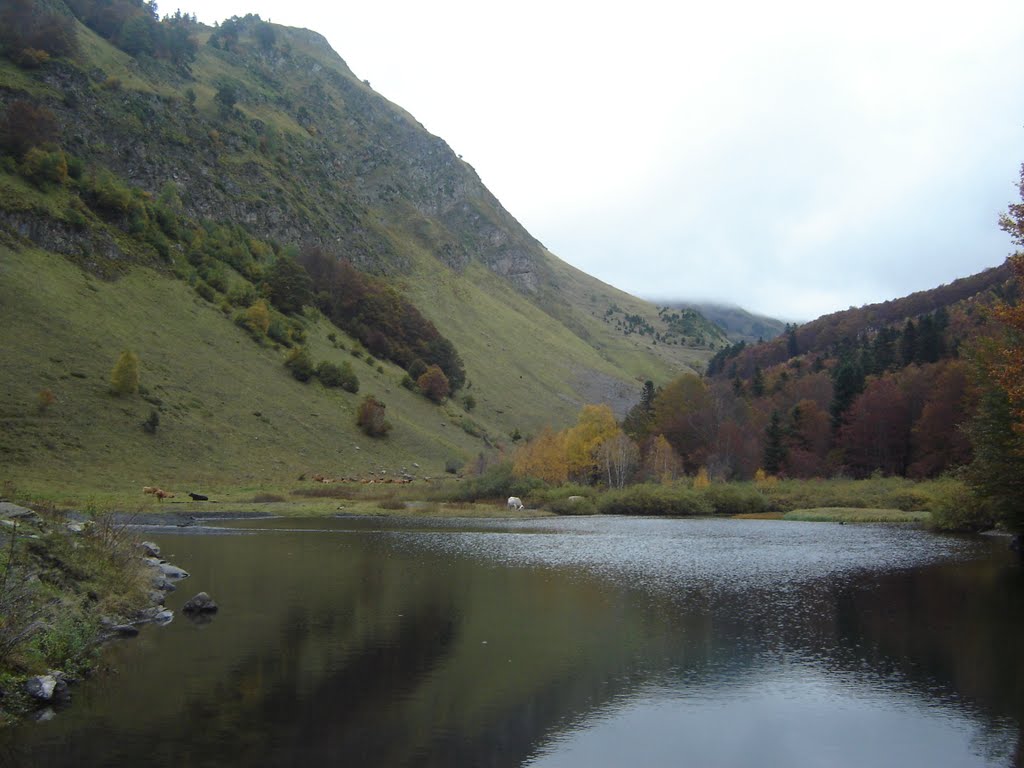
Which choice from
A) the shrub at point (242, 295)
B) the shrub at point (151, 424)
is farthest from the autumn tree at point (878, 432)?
the shrub at point (242, 295)

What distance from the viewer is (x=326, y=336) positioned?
12369 cm

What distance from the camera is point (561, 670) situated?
747 inches

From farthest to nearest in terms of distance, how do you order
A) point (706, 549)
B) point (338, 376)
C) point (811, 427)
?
point (338, 376)
point (811, 427)
point (706, 549)

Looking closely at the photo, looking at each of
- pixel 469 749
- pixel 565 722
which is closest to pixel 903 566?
→ pixel 565 722

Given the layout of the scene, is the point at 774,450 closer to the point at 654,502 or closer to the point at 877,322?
the point at 654,502

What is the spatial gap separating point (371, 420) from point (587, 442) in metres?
27.9

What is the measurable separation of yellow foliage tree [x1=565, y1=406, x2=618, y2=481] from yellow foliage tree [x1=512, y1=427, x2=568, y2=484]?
2.24 meters

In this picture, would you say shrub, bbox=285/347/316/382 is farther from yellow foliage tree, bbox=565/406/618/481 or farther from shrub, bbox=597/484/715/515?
shrub, bbox=597/484/715/515

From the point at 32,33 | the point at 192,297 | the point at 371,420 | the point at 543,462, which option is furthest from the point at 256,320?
the point at 32,33

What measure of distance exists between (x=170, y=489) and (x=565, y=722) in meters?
57.8

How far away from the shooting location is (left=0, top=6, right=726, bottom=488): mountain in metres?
72.0

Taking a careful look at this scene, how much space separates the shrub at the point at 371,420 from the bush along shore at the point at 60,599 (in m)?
68.9

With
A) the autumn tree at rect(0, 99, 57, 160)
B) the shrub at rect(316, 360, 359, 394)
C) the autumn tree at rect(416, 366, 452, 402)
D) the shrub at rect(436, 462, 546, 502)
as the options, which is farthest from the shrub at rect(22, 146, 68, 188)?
the shrub at rect(436, 462, 546, 502)

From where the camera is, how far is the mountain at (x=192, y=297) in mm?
72000
